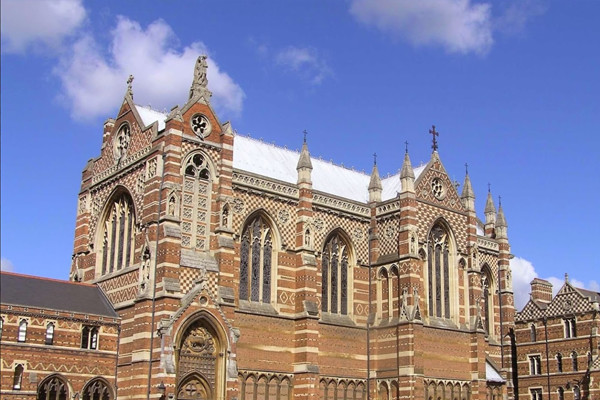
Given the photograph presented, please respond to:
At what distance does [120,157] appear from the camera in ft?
166

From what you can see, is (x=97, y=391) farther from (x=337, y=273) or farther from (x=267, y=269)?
(x=337, y=273)

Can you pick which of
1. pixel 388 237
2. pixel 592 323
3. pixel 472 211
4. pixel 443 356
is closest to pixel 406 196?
pixel 388 237

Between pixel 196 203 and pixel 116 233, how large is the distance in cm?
633

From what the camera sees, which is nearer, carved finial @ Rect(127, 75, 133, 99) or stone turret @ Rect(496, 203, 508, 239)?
carved finial @ Rect(127, 75, 133, 99)

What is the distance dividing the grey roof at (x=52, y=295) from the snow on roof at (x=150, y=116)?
1088 cm

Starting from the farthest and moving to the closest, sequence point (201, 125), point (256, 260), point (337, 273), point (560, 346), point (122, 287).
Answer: point (560, 346) → point (337, 273) → point (256, 260) → point (201, 125) → point (122, 287)

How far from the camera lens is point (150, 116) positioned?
51.3 m

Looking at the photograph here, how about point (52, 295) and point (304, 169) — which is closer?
point (52, 295)

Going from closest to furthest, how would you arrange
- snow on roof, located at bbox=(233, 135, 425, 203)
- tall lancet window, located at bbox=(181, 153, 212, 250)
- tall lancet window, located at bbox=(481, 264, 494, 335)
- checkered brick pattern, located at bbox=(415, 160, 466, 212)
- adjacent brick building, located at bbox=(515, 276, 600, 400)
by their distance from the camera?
1. tall lancet window, located at bbox=(181, 153, 212, 250)
2. snow on roof, located at bbox=(233, 135, 425, 203)
3. checkered brick pattern, located at bbox=(415, 160, 466, 212)
4. adjacent brick building, located at bbox=(515, 276, 600, 400)
5. tall lancet window, located at bbox=(481, 264, 494, 335)

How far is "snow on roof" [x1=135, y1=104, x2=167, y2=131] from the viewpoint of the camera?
50531mm

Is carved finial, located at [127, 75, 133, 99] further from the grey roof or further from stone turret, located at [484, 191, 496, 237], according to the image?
stone turret, located at [484, 191, 496, 237]

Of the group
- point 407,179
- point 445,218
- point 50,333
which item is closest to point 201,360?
point 50,333

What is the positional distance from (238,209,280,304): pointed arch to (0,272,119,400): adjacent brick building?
8.25 meters

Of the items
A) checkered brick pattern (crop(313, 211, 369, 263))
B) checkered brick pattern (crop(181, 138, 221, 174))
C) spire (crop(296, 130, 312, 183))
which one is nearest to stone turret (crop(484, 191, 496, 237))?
checkered brick pattern (crop(313, 211, 369, 263))
